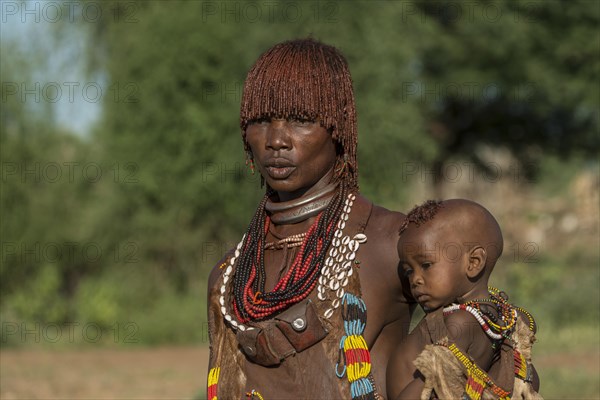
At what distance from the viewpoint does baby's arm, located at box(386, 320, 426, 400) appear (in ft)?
10.6

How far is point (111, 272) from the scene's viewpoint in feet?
57.3

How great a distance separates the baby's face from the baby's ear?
0.02 meters

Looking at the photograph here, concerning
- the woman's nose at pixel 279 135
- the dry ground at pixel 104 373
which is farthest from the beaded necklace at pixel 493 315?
the dry ground at pixel 104 373

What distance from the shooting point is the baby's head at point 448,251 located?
325 cm

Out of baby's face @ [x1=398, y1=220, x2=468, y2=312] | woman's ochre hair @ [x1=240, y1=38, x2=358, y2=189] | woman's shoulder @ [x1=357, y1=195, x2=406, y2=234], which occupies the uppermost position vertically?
woman's ochre hair @ [x1=240, y1=38, x2=358, y2=189]

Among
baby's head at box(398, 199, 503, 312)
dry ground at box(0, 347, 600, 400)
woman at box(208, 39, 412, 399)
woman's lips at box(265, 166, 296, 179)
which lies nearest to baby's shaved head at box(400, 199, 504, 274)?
baby's head at box(398, 199, 503, 312)

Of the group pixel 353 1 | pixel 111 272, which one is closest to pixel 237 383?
pixel 353 1

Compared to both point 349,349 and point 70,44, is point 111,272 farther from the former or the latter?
point 349,349

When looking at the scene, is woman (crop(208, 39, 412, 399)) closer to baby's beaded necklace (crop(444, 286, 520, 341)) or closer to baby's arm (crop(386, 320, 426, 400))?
baby's arm (crop(386, 320, 426, 400))

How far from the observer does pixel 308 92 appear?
11.6ft

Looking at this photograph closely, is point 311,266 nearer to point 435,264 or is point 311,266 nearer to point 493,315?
point 435,264

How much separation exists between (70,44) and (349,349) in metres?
16.5

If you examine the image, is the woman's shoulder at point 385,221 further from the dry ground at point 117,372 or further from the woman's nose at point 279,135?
the dry ground at point 117,372

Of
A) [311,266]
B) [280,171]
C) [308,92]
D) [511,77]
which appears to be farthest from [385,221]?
[511,77]
